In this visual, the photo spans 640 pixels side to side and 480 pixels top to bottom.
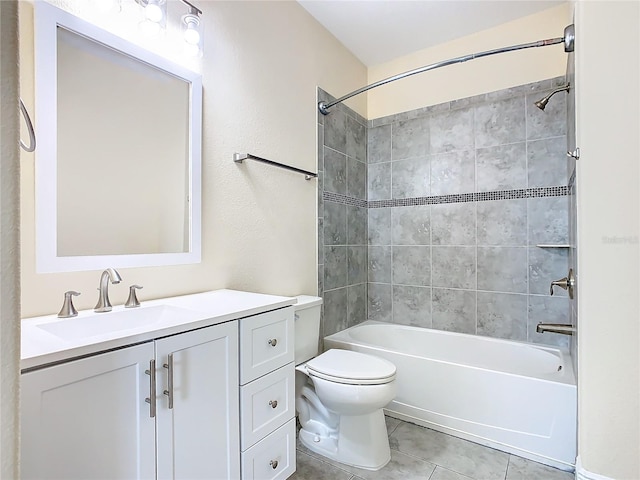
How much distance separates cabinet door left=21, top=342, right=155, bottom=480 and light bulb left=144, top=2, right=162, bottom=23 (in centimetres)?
131

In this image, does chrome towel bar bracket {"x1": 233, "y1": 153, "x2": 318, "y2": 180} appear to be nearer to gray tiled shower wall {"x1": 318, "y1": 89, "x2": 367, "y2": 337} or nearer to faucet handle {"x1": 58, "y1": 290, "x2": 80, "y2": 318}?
gray tiled shower wall {"x1": 318, "y1": 89, "x2": 367, "y2": 337}

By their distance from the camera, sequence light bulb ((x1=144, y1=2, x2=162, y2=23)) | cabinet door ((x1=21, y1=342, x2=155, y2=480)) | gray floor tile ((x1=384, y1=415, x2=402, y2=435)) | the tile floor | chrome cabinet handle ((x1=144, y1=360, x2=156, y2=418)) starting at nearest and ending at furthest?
cabinet door ((x1=21, y1=342, x2=155, y2=480)) → chrome cabinet handle ((x1=144, y1=360, x2=156, y2=418)) → light bulb ((x1=144, y1=2, x2=162, y2=23)) → the tile floor → gray floor tile ((x1=384, y1=415, x2=402, y2=435))

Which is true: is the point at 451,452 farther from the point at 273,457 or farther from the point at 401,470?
the point at 273,457

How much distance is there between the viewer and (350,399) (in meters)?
1.63

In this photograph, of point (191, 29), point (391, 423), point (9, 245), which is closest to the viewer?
point (9, 245)

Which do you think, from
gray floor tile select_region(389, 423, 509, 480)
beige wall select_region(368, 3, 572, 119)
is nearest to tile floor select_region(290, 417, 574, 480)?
gray floor tile select_region(389, 423, 509, 480)

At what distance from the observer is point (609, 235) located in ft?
3.97

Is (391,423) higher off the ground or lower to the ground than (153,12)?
lower

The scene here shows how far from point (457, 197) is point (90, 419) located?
2.60m

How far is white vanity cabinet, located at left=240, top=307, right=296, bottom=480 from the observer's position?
1.25 metres

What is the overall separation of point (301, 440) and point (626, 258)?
1.79 metres

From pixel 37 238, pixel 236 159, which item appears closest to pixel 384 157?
pixel 236 159

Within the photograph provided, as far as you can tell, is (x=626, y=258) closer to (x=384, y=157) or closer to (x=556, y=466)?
(x=556, y=466)

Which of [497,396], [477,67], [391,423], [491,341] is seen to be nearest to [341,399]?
[391,423]
